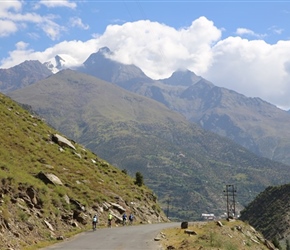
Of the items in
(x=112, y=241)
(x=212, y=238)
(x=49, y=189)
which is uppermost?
(x=49, y=189)

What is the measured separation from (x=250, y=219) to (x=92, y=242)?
173122 millimetres

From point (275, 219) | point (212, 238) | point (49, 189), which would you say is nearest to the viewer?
point (212, 238)

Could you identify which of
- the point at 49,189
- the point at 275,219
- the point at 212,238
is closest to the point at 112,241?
the point at 212,238

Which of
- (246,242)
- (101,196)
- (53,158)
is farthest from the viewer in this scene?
(53,158)

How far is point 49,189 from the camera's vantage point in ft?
145

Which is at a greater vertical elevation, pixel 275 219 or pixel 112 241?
pixel 112 241

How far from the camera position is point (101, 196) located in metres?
54.2

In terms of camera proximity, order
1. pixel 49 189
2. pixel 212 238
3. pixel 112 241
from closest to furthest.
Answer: pixel 212 238, pixel 112 241, pixel 49 189

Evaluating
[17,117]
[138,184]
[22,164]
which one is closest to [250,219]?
[138,184]

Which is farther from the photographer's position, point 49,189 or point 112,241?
point 49,189

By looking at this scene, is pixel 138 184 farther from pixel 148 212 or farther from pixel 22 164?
pixel 22 164

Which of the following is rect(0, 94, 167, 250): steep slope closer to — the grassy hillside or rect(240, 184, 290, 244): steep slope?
the grassy hillside

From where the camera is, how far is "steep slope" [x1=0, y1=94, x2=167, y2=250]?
111 feet

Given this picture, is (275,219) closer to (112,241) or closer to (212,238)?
(212,238)
